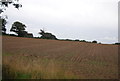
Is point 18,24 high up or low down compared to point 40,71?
up

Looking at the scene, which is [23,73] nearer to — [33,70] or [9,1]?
[33,70]

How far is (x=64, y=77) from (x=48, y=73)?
0.76 metres

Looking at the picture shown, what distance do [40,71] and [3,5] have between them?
502 centimetres

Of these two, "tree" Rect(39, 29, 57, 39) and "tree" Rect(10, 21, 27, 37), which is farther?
"tree" Rect(39, 29, 57, 39)

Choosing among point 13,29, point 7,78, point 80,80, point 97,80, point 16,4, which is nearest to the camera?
point 7,78

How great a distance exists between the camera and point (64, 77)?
7301 millimetres

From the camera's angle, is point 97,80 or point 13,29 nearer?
point 97,80

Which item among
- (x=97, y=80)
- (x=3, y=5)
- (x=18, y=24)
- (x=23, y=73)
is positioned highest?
(x=18, y=24)

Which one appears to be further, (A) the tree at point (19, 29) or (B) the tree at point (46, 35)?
(B) the tree at point (46, 35)

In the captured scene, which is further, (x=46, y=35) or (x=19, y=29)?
(x=46, y=35)

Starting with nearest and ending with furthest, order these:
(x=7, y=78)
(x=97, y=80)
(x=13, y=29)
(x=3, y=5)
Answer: (x=7, y=78)
(x=97, y=80)
(x=3, y=5)
(x=13, y=29)

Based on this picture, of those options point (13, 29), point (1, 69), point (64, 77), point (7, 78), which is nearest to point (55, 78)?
point (64, 77)

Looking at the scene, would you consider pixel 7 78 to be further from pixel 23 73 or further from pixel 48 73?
pixel 48 73

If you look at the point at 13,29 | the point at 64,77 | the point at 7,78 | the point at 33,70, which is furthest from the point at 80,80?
the point at 13,29
